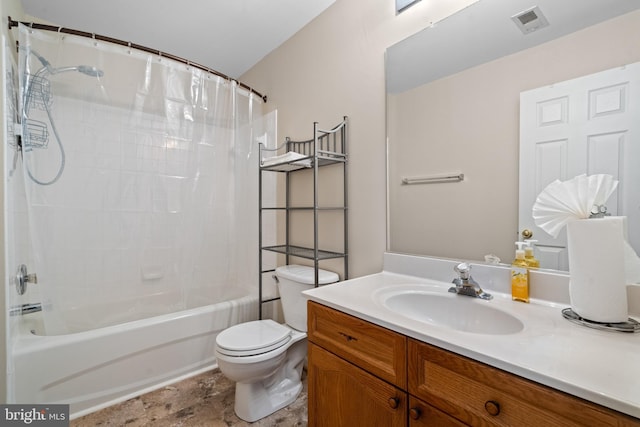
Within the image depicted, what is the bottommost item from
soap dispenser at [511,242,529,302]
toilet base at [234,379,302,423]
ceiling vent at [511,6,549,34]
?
toilet base at [234,379,302,423]

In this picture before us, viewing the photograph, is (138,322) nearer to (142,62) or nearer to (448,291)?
(142,62)

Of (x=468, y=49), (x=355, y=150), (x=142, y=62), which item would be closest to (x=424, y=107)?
(x=468, y=49)

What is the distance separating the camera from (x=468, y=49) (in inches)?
49.0

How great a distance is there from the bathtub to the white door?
1.96 metres

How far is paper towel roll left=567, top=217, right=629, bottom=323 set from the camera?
2.54ft

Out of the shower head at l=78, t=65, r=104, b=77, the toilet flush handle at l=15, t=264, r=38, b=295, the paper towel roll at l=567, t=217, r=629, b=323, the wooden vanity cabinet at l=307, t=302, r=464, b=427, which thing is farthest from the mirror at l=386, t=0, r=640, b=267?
the toilet flush handle at l=15, t=264, r=38, b=295

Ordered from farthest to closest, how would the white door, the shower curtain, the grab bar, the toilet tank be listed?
the toilet tank < the shower curtain < the grab bar < the white door

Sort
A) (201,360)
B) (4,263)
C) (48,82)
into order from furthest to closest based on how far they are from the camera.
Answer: (201,360) < (48,82) < (4,263)

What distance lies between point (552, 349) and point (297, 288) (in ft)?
4.19

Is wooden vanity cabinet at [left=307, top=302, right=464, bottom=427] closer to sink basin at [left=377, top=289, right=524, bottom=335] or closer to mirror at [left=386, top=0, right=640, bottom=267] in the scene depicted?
sink basin at [left=377, top=289, right=524, bottom=335]

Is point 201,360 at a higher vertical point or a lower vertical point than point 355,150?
lower

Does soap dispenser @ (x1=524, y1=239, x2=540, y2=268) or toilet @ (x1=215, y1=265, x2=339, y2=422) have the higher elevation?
soap dispenser @ (x1=524, y1=239, x2=540, y2=268)

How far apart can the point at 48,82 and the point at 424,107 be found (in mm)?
2019

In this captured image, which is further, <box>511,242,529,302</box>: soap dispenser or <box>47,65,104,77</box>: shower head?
<box>47,65,104,77</box>: shower head
